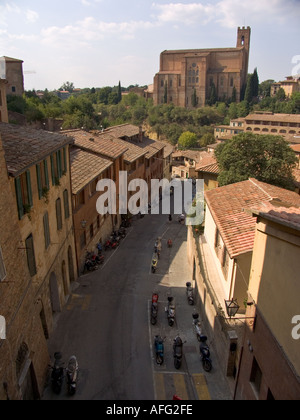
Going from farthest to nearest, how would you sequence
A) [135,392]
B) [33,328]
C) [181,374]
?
[181,374] → [135,392] → [33,328]

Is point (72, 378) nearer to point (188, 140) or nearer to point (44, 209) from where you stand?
point (44, 209)

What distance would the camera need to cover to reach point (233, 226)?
51.5 feet

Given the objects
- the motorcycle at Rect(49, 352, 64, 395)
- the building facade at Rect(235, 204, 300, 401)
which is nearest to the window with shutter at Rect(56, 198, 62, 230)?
the motorcycle at Rect(49, 352, 64, 395)

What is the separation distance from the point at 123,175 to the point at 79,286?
40.0 ft

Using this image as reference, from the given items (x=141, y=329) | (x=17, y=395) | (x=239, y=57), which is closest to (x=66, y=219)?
(x=141, y=329)

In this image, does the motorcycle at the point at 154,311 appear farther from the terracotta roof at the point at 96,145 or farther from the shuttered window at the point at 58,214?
the terracotta roof at the point at 96,145

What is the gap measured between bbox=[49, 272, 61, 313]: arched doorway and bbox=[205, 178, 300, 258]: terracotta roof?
27.0ft

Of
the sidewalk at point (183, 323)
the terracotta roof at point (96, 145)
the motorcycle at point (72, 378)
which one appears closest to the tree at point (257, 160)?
the sidewalk at point (183, 323)

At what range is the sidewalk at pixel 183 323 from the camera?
43.7ft

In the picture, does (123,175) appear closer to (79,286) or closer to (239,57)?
(79,286)

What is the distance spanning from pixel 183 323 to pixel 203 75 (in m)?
110

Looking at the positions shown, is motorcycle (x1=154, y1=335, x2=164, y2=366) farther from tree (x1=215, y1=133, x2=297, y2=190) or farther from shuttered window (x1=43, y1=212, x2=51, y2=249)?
tree (x1=215, y1=133, x2=297, y2=190)

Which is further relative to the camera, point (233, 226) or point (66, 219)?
point (66, 219)

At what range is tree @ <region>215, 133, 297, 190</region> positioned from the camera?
23.7 meters
